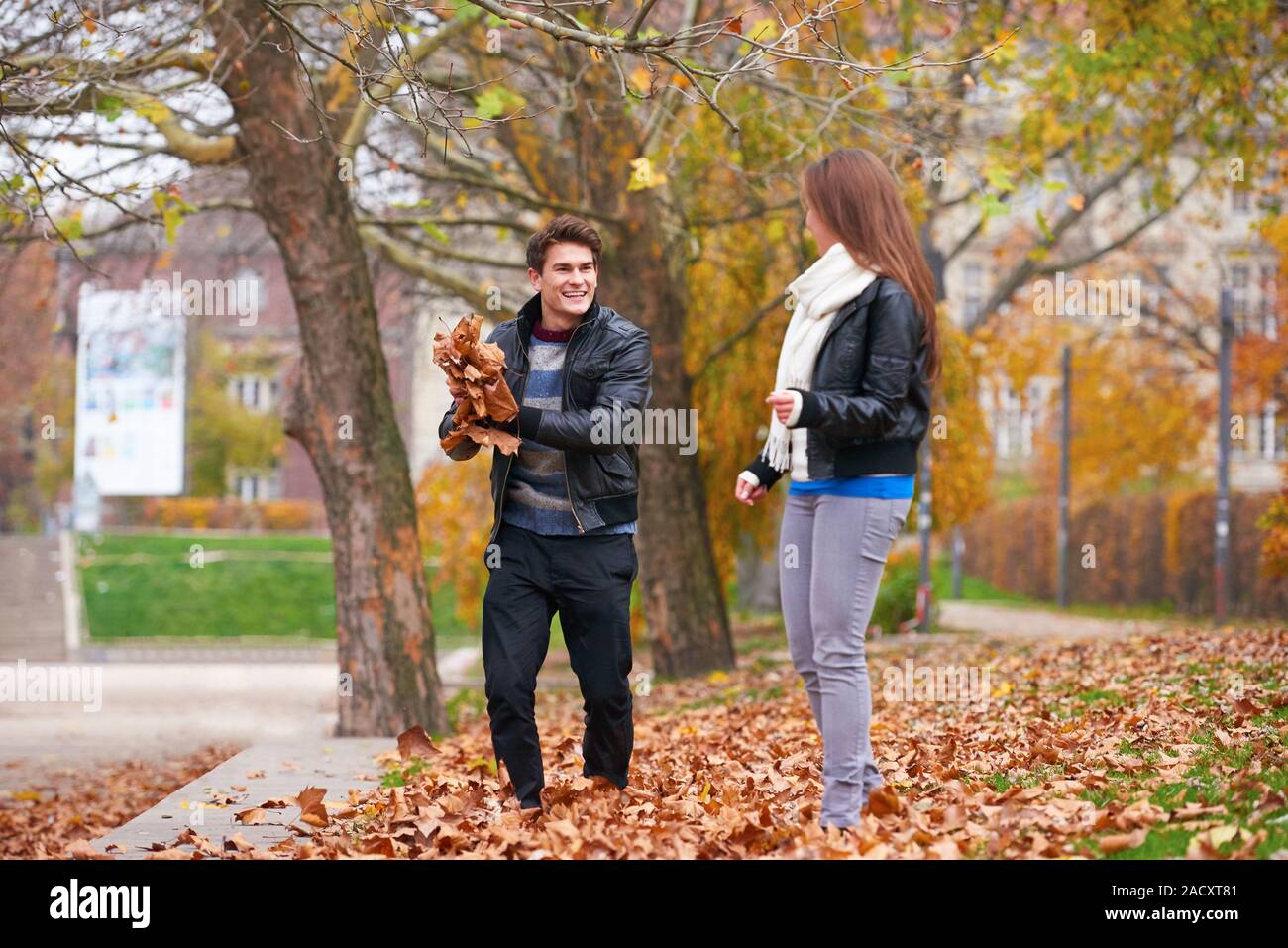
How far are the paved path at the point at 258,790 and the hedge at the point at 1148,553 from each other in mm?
16458

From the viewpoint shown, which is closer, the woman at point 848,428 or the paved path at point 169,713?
the woman at point 848,428

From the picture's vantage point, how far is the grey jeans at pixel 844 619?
475 centimetres

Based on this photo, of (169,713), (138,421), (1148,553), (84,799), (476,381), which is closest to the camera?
(476,381)

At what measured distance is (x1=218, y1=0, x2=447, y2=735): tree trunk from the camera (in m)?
9.81

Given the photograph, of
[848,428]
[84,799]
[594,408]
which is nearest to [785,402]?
[848,428]

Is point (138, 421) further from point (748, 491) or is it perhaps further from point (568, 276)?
point (748, 491)

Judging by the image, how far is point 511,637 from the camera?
213 inches

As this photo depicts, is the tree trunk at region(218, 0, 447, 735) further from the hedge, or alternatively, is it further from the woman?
the hedge

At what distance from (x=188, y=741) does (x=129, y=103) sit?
6755mm

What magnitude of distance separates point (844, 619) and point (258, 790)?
12.0ft

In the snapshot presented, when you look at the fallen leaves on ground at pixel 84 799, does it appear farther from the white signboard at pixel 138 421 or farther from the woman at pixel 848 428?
the white signboard at pixel 138 421

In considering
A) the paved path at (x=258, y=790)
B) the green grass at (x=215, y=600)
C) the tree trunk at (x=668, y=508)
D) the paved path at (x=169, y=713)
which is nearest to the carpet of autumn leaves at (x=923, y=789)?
the paved path at (x=258, y=790)

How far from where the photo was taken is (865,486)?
477 cm
